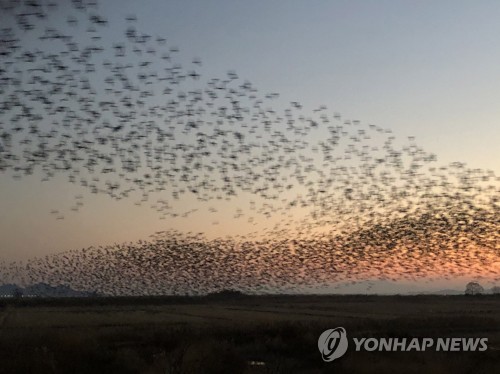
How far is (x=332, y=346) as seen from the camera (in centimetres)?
3400

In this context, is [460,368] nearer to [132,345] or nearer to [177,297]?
[132,345]

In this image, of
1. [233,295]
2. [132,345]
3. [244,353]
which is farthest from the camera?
[233,295]

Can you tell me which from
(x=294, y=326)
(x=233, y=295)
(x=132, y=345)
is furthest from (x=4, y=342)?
(x=233, y=295)

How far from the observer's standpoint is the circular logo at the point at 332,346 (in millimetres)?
31292

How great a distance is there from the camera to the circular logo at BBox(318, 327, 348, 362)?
1232 inches

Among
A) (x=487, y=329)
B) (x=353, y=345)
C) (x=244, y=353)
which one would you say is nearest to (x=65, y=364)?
(x=244, y=353)

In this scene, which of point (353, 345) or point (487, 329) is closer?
point (353, 345)

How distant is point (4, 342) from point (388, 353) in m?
22.7

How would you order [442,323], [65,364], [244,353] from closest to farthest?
[65,364] → [244,353] → [442,323]

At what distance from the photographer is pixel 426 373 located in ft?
81.1

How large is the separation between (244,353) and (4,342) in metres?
14.8

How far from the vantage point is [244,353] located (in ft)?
117

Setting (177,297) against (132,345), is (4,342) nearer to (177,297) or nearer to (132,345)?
(132,345)

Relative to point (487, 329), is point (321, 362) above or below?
below
